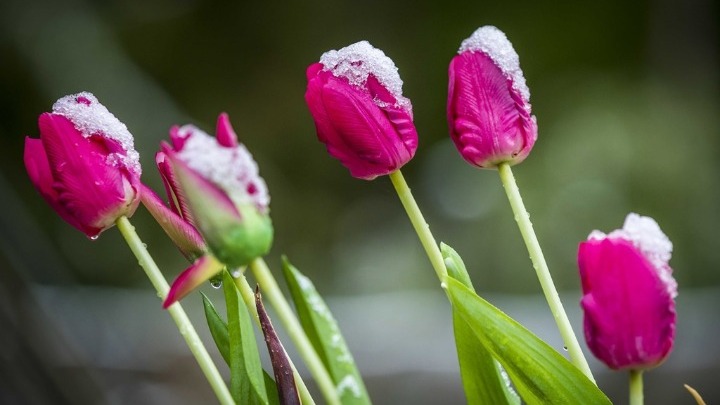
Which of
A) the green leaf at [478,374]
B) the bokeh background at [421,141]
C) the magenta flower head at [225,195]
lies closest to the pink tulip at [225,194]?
the magenta flower head at [225,195]

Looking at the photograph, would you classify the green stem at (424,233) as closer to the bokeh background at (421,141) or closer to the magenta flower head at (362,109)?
the magenta flower head at (362,109)

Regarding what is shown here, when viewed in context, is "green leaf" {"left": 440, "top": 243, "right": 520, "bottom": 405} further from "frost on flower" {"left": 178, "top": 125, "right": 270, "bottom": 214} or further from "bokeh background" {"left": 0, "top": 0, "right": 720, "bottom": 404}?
"bokeh background" {"left": 0, "top": 0, "right": 720, "bottom": 404}

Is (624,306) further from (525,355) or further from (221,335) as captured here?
(221,335)

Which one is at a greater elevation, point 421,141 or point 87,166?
point 421,141

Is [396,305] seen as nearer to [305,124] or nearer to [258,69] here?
[305,124]

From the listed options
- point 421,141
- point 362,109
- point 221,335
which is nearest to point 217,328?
point 221,335

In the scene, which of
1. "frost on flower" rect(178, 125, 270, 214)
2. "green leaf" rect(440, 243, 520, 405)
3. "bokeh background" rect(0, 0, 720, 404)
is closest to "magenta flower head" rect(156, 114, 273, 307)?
"frost on flower" rect(178, 125, 270, 214)
